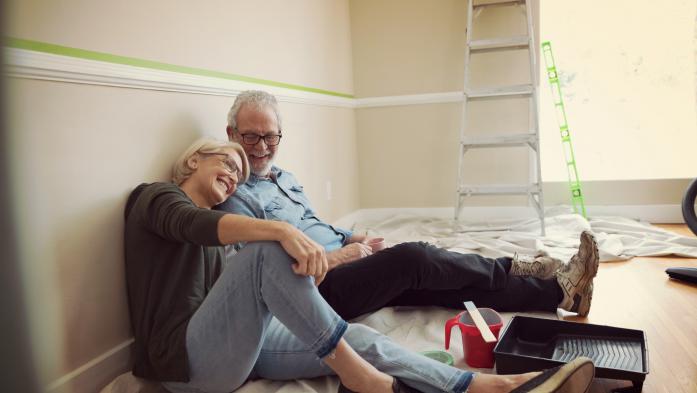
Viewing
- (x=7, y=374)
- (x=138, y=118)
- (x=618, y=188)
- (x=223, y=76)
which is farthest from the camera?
(x=618, y=188)

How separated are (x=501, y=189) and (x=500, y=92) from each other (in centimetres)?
62

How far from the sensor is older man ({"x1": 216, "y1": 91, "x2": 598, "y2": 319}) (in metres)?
1.50

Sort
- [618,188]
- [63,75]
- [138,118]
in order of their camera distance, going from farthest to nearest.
Result: [618,188], [138,118], [63,75]

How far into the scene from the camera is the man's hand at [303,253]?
100 cm

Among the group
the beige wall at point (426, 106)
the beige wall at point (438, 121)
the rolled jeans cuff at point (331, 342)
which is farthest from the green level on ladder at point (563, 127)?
the rolled jeans cuff at point (331, 342)

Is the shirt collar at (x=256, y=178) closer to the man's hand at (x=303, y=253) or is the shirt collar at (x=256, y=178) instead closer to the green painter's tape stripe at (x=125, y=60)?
the green painter's tape stripe at (x=125, y=60)

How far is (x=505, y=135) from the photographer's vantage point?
3.15 m

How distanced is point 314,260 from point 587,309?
1.16m

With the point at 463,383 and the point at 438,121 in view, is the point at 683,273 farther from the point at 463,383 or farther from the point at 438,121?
the point at 438,121

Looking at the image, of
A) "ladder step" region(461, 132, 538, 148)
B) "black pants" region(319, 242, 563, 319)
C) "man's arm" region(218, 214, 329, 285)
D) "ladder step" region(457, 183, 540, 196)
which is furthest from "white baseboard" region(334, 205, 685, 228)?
"man's arm" region(218, 214, 329, 285)

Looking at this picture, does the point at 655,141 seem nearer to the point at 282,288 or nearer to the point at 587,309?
the point at 587,309

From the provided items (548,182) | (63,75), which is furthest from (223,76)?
(548,182)

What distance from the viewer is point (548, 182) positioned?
3.53 metres

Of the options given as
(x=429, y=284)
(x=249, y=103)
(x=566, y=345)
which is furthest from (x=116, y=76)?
(x=566, y=345)
